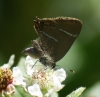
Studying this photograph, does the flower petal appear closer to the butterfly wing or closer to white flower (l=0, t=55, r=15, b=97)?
white flower (l=0, t=55, r=15, b=97)

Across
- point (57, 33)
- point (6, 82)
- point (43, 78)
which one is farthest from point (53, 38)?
point (6, 82)

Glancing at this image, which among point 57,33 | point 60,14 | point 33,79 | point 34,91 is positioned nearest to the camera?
point 34,91

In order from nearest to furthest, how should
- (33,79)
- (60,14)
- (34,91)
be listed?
(34,91) < (33,79) < (60,14)

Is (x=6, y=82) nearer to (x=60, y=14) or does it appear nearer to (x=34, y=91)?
(x=34, y=91)

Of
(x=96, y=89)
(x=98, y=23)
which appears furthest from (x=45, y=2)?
(x=96, y=89)

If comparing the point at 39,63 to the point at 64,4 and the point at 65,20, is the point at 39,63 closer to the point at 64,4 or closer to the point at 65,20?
the point at 65,20

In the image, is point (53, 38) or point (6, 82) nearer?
Answer: point (6, 82)
